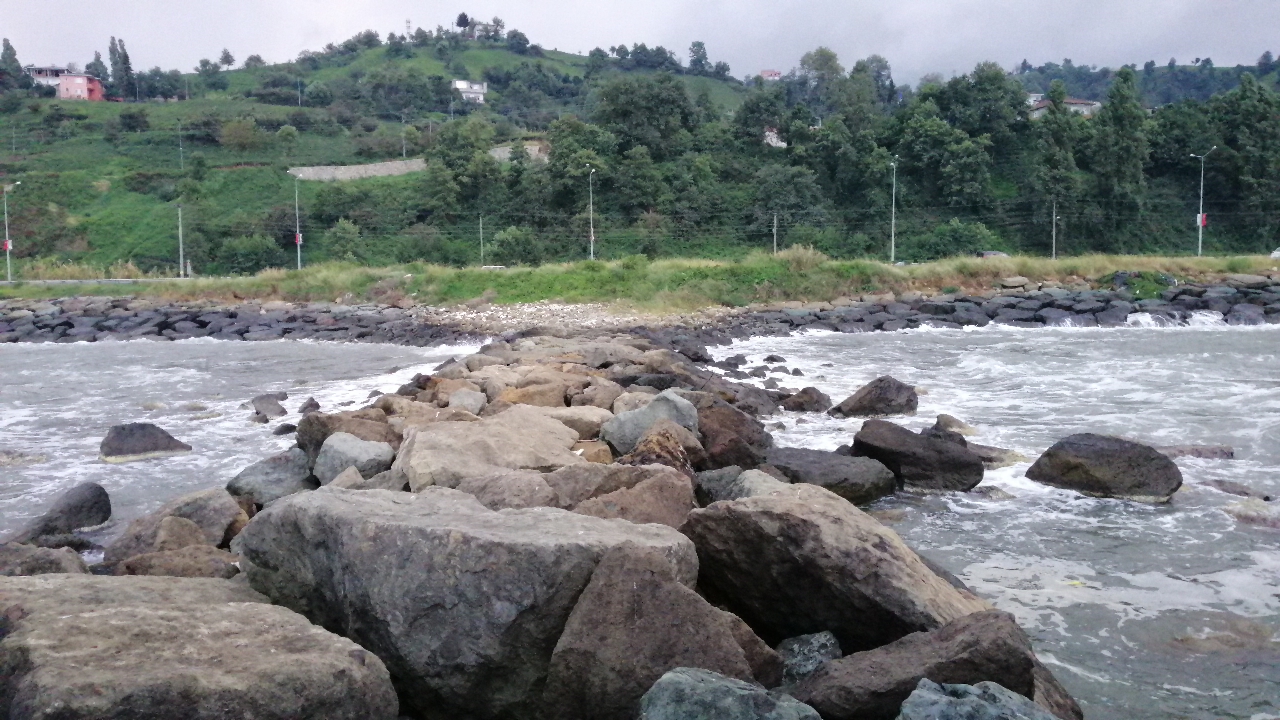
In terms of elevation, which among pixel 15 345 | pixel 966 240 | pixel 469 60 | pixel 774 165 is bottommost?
pixel 15 345

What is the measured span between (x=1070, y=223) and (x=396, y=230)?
33.2 metres

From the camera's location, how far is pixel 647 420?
8.20m

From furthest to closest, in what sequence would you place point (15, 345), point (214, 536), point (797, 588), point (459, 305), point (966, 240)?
1. point (966, 240)
2. point (459, 305)
3. point (15, 345)
4. point (214, 536)
5. point (797, 588)

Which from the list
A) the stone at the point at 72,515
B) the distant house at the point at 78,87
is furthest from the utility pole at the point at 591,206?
the distant house at the point at 78,87

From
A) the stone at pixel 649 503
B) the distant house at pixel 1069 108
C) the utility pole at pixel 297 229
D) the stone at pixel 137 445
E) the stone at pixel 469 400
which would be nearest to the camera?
the stone at pixel 649 503

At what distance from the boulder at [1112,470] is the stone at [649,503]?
3892 millimetres

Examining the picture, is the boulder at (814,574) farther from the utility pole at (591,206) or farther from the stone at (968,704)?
the utility pole at (591,206)

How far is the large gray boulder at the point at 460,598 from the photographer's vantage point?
366 cm

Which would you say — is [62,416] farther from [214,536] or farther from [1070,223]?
[1070,223]

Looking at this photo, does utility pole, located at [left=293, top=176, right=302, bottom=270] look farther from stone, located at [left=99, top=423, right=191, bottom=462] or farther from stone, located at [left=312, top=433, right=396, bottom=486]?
stone, located at [left=312, top=433, right=396, bottom=486]

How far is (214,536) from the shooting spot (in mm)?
6410

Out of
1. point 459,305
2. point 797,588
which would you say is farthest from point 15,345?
point 797,588

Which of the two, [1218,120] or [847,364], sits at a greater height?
[1218,120]

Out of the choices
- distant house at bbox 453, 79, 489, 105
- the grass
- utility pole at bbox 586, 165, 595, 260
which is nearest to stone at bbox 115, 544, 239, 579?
the grass
